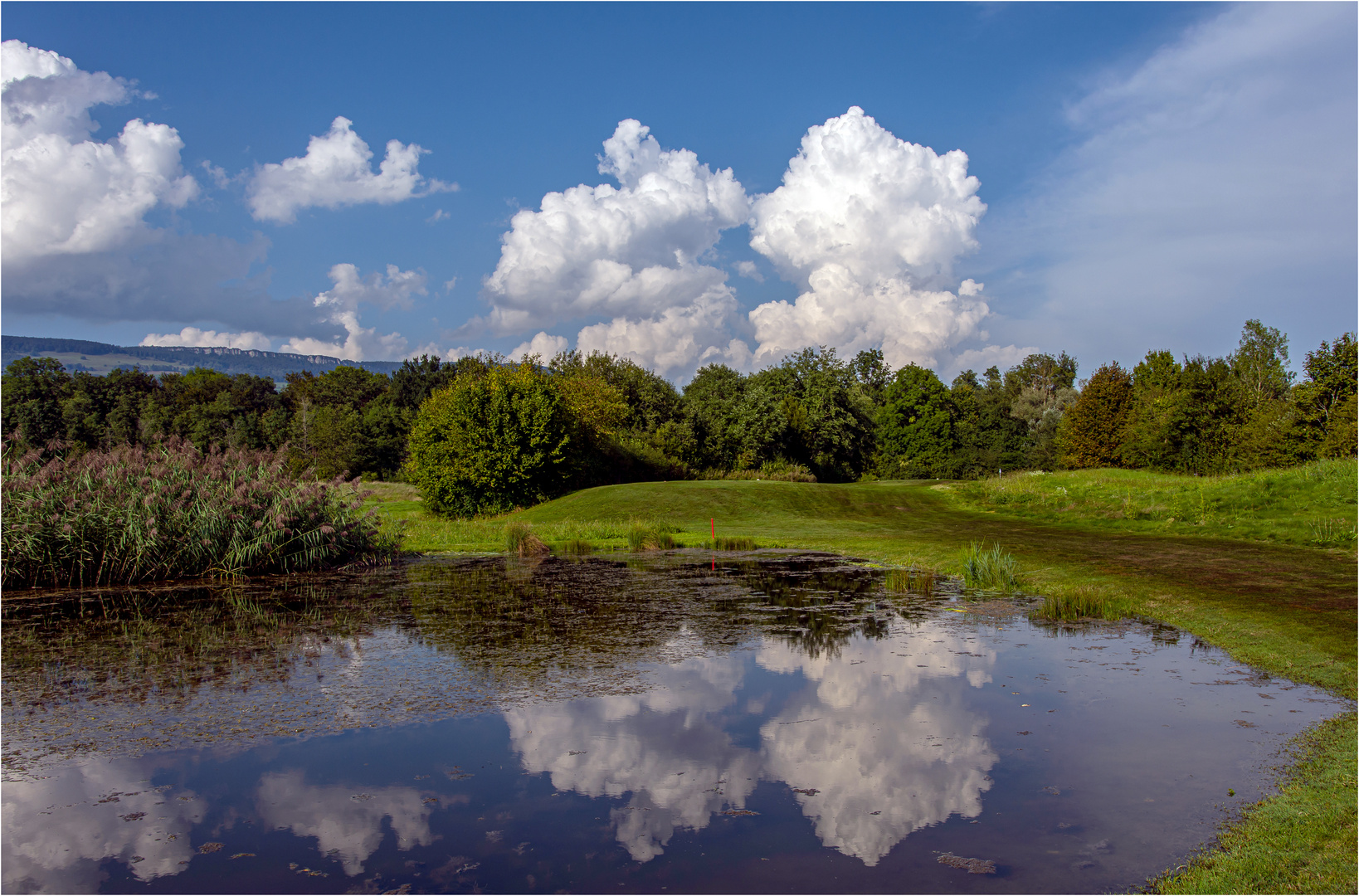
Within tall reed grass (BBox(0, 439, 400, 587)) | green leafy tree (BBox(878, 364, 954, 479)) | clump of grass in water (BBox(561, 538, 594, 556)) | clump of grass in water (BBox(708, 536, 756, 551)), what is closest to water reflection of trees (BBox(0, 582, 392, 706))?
tall reed grass (BBox(0, 439, 400, 587))

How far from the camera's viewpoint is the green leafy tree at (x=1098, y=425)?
6122 cm

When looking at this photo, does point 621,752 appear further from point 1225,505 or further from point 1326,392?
point 1326,392

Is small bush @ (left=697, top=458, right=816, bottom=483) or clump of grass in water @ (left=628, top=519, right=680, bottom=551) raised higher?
small bush @ (left=697, top=458, right=816, bottom=483)

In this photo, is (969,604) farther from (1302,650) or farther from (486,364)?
(486,364)

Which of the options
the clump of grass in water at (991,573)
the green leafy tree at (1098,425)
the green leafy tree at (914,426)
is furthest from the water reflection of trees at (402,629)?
the green leafy tree at (914,426)

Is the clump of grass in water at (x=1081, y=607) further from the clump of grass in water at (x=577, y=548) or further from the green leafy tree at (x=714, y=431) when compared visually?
the green leafy tree at (x=714, y=431)

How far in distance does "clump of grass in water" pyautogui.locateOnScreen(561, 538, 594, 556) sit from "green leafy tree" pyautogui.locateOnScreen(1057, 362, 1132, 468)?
51443mm

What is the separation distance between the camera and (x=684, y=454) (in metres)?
56.7

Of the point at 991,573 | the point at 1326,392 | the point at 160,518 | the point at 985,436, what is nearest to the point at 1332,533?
the point at 991,573

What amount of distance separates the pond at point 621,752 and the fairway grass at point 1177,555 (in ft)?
1.21

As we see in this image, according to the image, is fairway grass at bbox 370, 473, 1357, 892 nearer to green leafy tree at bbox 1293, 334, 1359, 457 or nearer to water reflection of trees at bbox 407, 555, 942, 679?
water reflection of trees at bbox 407, 555, 942, 679

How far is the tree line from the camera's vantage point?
138 ft

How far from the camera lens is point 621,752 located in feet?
20.2

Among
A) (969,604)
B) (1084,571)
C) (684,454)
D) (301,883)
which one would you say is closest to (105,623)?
(301,883)
